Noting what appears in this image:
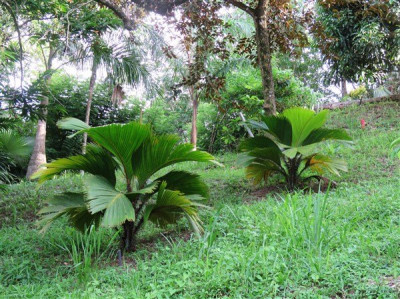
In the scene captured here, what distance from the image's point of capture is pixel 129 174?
3.46 metres

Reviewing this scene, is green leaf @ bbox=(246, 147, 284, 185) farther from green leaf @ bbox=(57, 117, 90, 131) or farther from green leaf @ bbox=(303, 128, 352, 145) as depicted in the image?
green leaf @ bbox=(57, 117, 90, 131)

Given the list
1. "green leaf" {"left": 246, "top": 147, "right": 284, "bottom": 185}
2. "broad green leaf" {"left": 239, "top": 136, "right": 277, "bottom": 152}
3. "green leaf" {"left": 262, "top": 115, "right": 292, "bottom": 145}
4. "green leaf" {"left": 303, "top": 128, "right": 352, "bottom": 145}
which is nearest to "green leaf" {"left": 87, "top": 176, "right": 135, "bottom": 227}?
"green leaf" {"left": 246, "top": 147, "right": 284, "bottom": 185}

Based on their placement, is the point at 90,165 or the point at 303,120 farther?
the point at 303,120

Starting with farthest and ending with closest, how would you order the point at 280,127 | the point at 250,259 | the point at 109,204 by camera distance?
the point at 280,127
the point at 109,204
the point at 250,259

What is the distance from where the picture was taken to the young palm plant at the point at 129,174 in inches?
126

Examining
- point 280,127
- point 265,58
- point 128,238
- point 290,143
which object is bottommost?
point 128,238

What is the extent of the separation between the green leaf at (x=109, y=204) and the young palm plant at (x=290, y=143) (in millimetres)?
2471

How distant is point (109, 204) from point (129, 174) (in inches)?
20.8

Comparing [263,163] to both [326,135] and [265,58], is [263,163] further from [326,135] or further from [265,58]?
[265,58]

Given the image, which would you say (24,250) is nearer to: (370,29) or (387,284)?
(387,284)

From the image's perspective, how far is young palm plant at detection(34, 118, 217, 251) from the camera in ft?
10.5

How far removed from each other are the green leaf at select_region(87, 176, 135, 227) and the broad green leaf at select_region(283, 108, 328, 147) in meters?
2.83

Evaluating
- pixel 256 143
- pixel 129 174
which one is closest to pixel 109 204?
pixel 129 174

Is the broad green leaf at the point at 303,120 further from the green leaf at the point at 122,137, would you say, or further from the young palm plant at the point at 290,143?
the green leaf at the point at 122,137
